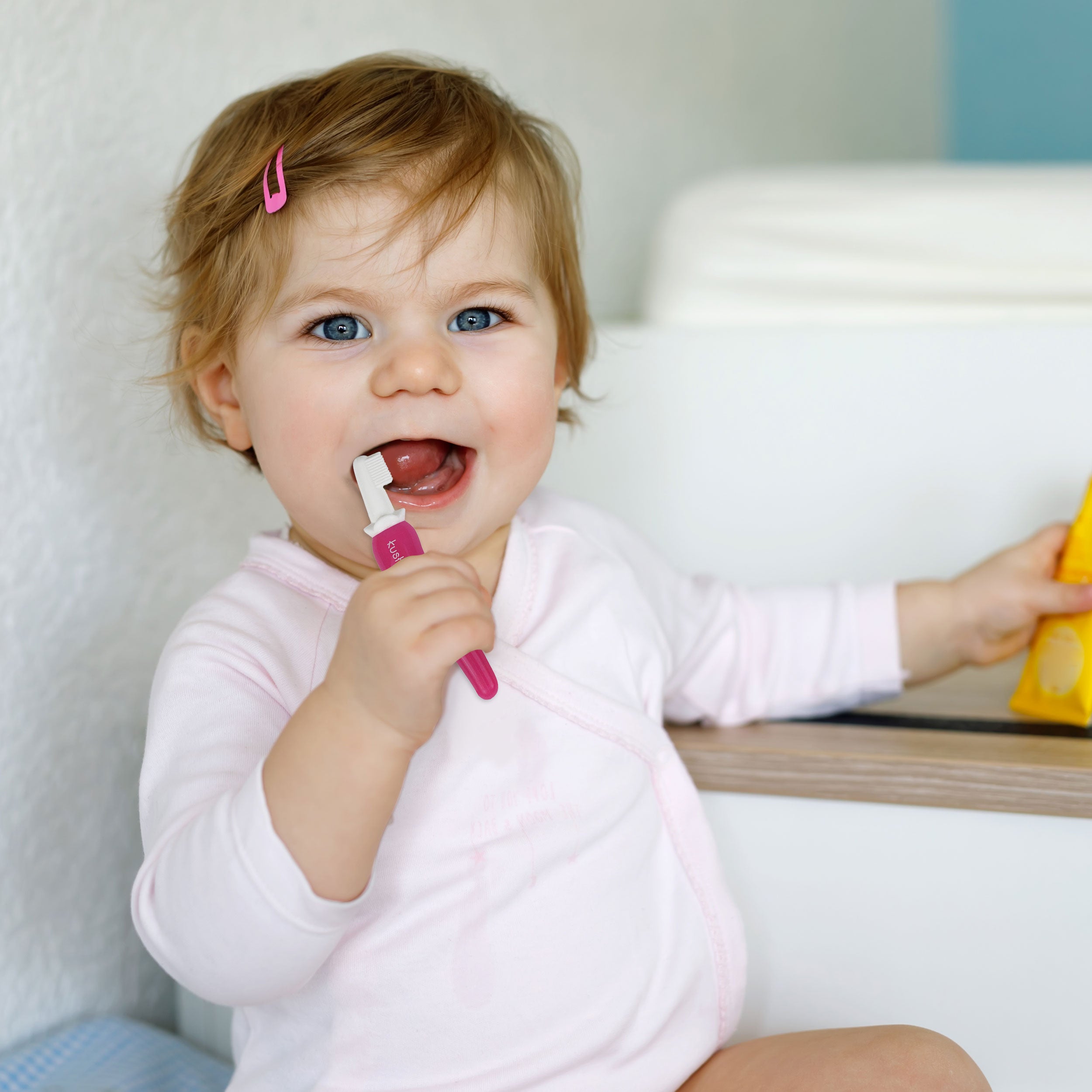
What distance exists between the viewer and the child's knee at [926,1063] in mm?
549

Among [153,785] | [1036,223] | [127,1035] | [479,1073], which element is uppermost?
[1036,223]

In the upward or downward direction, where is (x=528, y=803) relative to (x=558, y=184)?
downward

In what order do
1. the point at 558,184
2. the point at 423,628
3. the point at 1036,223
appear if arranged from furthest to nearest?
1. the point at 1036,223
2. the point at 558,184
3. the point at 423,628

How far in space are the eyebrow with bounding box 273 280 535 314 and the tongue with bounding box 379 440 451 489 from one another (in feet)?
0.23

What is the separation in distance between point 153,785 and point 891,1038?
0.38 m

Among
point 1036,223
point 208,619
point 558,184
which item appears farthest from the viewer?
point 1036,223

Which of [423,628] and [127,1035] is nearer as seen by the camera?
[423,628]

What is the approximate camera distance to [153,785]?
1.78ft

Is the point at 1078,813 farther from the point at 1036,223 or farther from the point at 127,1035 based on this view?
the point at 127,1035

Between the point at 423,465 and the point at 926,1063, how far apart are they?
388 millimetres

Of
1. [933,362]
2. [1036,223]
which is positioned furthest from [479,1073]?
[1036,223]

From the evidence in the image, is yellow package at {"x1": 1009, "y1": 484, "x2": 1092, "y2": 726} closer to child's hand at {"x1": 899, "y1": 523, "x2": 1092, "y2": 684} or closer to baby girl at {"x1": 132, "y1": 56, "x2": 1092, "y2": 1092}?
child's hand at {"x1": 899, "y1": 523, "x2": 1092, "y2": 684}

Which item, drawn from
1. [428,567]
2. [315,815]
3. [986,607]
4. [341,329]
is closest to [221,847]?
[315,815]

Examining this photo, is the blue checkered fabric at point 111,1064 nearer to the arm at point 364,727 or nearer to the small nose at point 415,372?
the arm at point 364,727
